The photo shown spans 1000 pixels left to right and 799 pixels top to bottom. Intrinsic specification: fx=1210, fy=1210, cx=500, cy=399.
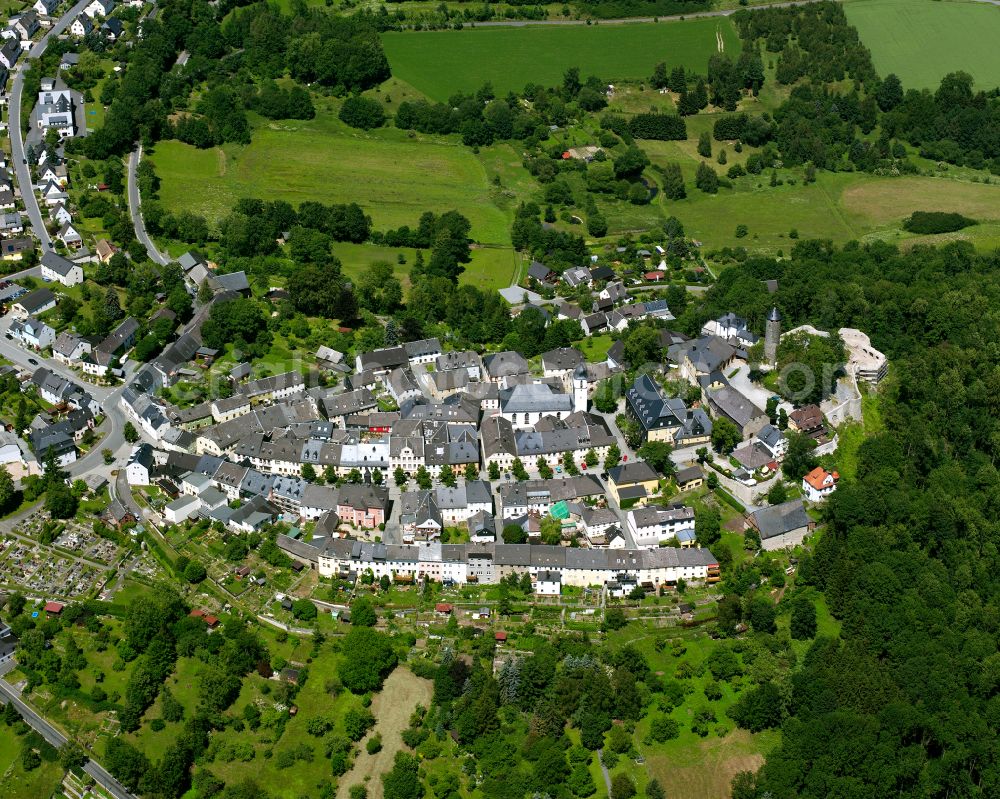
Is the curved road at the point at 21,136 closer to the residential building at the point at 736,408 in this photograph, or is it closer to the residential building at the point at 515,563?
the residential building at the point at 515,563

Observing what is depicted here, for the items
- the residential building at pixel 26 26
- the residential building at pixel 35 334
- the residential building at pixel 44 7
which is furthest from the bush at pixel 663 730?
the residential building at pixel 44 7

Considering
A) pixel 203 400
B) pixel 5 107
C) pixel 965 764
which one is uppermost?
pixel 5 107

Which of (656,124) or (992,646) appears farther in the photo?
(656,124)

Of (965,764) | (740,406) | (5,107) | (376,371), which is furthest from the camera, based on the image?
(5,107)

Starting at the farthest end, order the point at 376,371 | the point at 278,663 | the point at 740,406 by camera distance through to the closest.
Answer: the point at 376,371
the point at 740,406
the point at 278,663

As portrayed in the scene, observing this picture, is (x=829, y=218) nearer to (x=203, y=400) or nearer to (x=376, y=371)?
(x=376, y=371)

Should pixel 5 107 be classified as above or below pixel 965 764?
above

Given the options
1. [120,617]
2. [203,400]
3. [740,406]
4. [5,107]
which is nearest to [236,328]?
[203,400]

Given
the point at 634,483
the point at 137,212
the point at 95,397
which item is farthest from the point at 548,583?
the point at 137,212
